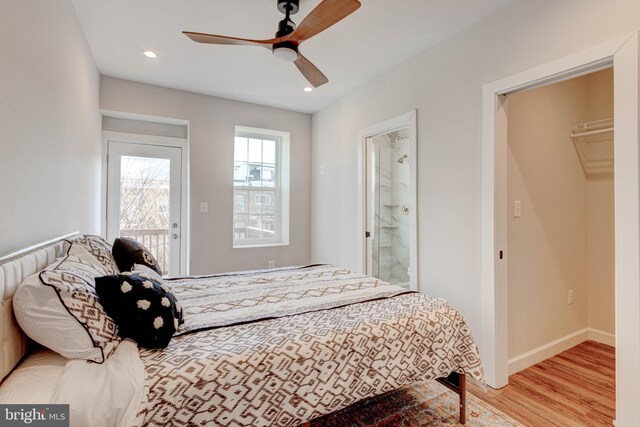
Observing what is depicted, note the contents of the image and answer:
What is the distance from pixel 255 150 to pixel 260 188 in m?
0.54

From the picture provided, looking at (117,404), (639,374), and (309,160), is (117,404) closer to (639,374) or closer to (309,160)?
(639,374)

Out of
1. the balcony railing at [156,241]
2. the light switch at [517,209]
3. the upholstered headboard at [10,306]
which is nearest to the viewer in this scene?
the upholstered headboard at [10,306]

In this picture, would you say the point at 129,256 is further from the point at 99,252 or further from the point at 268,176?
the point at 268,176

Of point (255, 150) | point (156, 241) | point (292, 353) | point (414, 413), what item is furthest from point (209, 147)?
point (414, 413)

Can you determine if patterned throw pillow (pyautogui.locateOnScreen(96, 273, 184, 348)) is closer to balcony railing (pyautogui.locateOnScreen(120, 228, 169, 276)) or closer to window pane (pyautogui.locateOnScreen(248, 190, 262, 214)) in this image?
balcony railing (pyautogui.locateOnScreen(120, 228, 169, 276))

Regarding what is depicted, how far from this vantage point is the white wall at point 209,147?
3498 millimetres

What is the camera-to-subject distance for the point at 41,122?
1.66 m

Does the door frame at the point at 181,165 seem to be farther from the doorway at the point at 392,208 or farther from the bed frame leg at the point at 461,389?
the bed frame leg at the point at 461,389

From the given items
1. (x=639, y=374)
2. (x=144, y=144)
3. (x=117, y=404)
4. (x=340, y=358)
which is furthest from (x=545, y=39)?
(x=144, y=144)

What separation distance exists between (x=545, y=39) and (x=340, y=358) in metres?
2.23

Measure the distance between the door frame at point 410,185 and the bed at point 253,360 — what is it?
3.00ft

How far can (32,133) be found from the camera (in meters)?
1.55

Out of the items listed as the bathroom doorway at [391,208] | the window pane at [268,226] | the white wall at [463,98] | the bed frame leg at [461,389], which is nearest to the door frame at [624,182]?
the white wall at [463,98]

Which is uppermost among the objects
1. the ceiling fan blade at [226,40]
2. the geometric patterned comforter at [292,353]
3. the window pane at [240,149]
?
the ceiling fan blade at [226,40]
